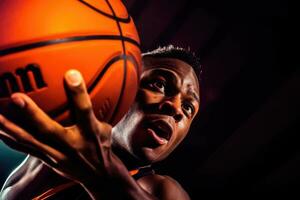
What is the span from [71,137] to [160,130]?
68 centimetres

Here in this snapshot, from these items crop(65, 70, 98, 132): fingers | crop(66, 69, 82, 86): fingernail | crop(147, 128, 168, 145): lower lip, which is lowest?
crop(147, 128, 168, 145): lower lip

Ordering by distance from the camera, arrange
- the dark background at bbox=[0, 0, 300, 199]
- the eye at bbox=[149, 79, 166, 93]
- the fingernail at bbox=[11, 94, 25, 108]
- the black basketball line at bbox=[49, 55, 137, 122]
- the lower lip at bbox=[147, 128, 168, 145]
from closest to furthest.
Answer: the fingernail at bbox=[11, 94, 25, 108] < the black basketball line at bbox=[49, 55, 137, 122] < the lower lip at bbox=[147, 128, 168, 145] < the eye at bbox=[149, 79, 166, 93] < the dark background at bbox=[0, 0, 300, 199]

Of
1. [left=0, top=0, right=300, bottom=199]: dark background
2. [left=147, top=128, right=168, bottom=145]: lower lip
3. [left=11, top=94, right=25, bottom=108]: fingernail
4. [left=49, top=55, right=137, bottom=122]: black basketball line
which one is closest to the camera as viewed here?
[left=11, top=94, right=25, bottom=108]: fingernail

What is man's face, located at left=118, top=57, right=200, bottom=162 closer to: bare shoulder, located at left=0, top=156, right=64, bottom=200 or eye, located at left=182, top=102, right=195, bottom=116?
eye, located at left=182, top=102, right=195, bottom=116

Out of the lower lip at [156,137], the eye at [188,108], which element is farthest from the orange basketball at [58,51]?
the eye at [188,108]

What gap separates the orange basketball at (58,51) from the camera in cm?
116

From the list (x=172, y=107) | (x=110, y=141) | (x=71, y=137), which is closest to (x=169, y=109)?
(x=172, y=107)

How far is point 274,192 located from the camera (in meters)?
3.51

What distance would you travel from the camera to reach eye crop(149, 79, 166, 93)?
188 cm

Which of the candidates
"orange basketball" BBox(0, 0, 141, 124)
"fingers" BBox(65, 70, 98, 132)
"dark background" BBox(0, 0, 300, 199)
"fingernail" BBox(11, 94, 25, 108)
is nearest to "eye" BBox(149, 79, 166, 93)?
"orange basketball" BBox(0, 0, 141, 124)

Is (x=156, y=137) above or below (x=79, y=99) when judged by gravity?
below

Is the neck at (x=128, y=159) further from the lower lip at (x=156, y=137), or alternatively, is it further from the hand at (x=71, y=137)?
the hand at (x=71, y=137)

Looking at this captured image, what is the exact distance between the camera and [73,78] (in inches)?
43.4

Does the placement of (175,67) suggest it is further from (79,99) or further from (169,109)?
(79,99)
